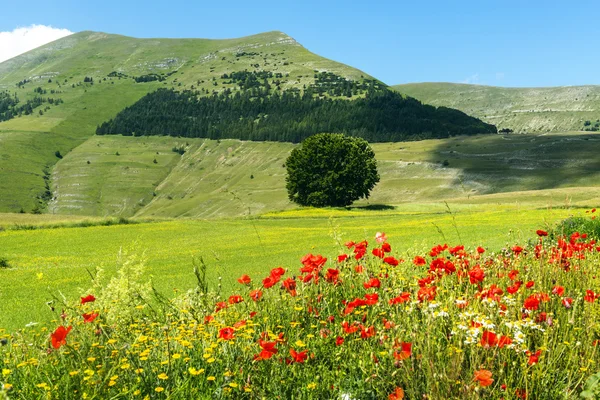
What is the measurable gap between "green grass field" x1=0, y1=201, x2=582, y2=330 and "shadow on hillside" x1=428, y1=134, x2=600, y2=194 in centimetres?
8982

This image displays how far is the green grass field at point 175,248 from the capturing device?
55.3ft

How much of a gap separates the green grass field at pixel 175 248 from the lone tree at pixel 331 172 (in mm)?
24746

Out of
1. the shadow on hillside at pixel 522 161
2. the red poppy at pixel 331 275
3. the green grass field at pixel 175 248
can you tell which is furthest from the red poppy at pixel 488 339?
the shadow on hillside at pixel 522 161

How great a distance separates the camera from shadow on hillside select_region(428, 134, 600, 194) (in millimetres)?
131125

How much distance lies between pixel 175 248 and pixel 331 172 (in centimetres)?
5084

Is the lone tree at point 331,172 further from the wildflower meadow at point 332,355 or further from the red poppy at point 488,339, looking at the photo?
the red poppy at point 488,339

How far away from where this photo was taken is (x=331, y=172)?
8169cm

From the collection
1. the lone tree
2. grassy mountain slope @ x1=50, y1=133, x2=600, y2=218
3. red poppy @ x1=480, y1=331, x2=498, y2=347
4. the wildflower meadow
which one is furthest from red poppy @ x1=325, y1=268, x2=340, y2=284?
grassy mountain slope @ x1=50, y1=133, x2=600, y2=218

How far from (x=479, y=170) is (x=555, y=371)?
154 meters

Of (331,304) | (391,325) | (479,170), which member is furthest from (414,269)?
(479,170)

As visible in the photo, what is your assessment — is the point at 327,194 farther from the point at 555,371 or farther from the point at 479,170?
the point at 479,170

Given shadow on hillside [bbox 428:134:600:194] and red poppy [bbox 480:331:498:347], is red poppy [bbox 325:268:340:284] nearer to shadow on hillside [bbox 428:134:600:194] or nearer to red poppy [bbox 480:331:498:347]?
red poppy [bbox 480:331:498:347]

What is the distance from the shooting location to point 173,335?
22.3 ft

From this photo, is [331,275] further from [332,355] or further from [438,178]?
[438,178]
